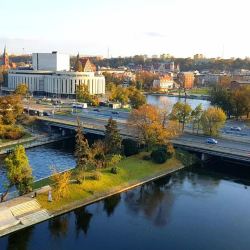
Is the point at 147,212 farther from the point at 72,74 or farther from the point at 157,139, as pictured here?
the point at 72,74

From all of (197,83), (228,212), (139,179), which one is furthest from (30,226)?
(197,83)

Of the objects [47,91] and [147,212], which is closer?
[147,212]

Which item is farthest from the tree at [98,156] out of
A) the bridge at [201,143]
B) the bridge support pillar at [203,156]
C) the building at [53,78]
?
the building at [53,78]

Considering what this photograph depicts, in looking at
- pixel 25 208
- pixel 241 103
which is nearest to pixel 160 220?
pixel 25 208

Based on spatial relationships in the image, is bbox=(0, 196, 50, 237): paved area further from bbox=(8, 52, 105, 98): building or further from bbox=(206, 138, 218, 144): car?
bbox=(8, 52, 105, 98): building

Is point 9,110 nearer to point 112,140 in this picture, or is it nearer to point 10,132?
point 10,132

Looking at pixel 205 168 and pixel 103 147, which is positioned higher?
pixel 103 147

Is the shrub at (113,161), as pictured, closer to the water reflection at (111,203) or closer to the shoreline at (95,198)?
the shoreline at (95,198)
